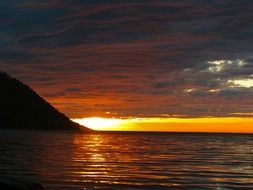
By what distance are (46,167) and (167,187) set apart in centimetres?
1733

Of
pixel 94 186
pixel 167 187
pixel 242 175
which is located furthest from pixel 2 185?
pixel 242 175

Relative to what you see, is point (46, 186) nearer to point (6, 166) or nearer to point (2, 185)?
point (2, 185)

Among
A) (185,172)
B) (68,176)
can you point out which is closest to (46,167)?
(68,176)

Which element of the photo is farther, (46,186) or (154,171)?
(154,171)

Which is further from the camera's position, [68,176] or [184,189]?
[68,176]

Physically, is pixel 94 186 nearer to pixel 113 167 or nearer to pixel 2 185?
pixel 2 185

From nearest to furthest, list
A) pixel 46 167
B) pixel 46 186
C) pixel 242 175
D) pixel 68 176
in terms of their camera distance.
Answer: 1. pixel 46 186
2. pixel 68 176
3. pixel 242 175
4. pixel 46 167

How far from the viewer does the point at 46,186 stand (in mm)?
33969

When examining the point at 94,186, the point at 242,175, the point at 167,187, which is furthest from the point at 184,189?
the point at 242,175

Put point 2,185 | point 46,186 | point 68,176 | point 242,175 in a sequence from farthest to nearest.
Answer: point 242,175 < point 68,176 < point 46,186 < point 2,185

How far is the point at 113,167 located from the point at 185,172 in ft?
27.7

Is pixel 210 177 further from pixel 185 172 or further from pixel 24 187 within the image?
pixel 24 187

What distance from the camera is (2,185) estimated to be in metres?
28.1

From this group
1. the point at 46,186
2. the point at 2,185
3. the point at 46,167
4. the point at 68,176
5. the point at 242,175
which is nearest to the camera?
the point at 2,185
